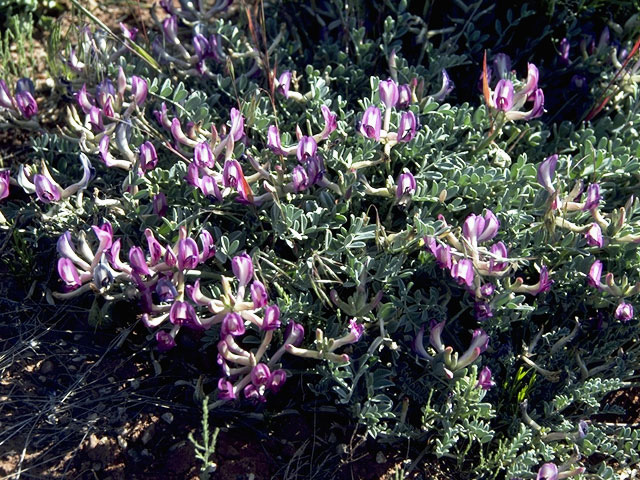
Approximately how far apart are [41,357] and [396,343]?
1231 mm

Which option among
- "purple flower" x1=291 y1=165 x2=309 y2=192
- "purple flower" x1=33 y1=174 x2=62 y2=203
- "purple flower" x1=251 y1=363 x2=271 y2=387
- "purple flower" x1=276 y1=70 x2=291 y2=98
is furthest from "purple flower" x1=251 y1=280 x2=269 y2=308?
"purple flower" x1=276 y1=70 x2=291 y2=98

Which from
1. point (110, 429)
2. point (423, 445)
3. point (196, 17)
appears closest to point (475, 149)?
point (423, 445)

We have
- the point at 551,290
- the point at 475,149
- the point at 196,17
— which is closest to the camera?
the point at 551,290

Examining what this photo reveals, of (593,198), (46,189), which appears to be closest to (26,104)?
(46,189)

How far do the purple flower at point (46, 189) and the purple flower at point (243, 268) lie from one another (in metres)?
0.66

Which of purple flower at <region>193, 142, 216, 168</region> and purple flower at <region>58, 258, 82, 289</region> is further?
purple flower at <region>193, 142, 216, 168</region>

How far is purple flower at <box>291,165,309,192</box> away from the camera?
2645 millimetres

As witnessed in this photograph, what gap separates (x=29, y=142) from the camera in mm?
3551

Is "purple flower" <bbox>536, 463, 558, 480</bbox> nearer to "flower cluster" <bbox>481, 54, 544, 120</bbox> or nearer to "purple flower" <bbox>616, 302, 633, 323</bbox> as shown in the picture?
"purple flower" <bbox>616, 302, 633, 323</bbox>

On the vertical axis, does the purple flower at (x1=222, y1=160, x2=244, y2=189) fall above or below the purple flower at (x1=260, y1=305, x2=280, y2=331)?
above

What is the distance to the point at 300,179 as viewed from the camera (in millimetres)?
2650

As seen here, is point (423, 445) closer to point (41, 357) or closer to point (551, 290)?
point (551, 290)

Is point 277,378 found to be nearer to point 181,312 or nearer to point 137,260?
point 181,312

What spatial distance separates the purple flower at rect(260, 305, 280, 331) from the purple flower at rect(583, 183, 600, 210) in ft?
3.47
